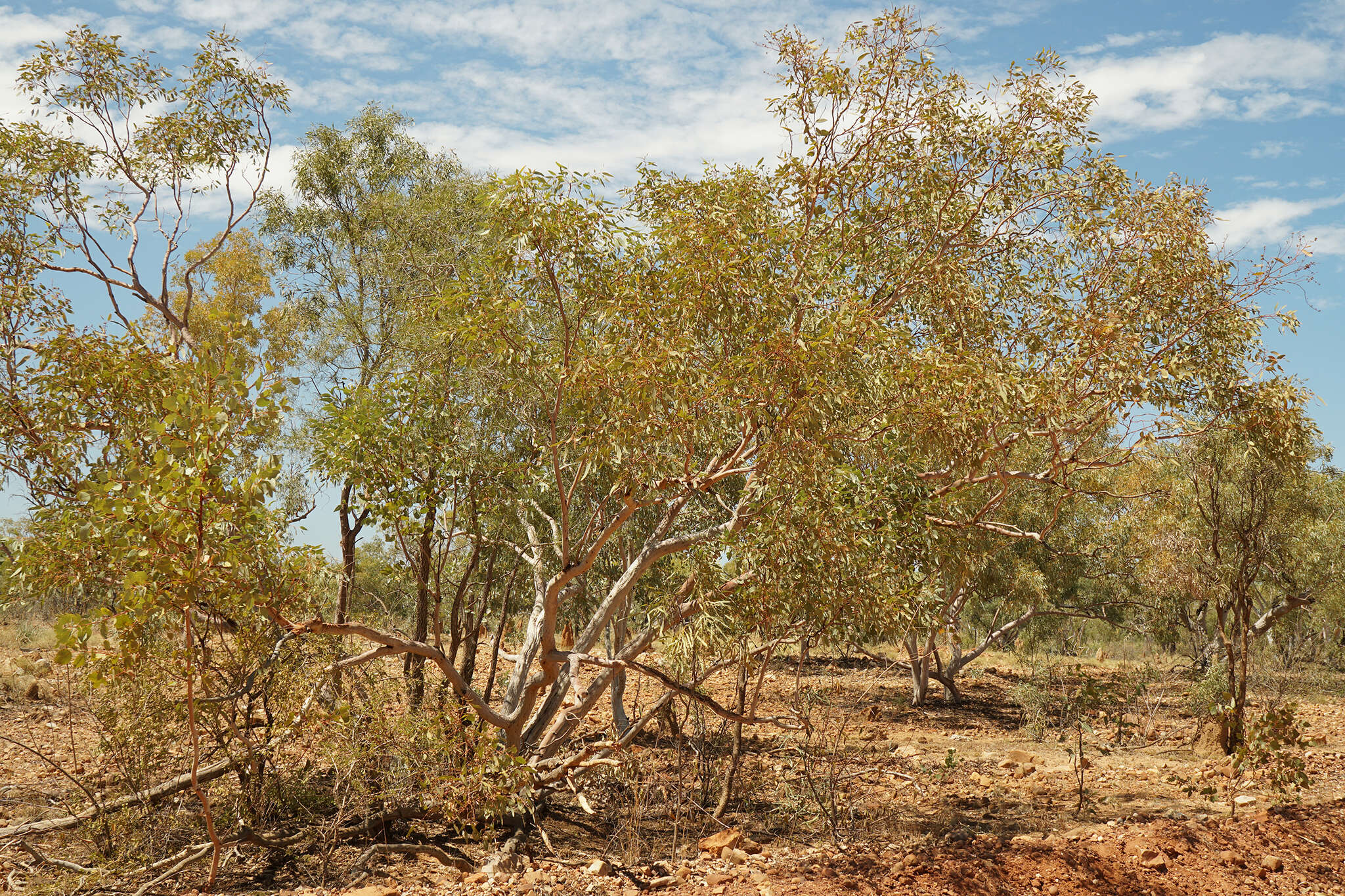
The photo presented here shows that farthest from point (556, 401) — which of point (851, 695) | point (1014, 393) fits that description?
point (851, 695)

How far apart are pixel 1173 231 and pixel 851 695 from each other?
11.9 metres

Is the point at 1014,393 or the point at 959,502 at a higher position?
the point at 1014,393

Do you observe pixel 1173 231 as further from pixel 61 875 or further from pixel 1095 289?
pixel 61 875

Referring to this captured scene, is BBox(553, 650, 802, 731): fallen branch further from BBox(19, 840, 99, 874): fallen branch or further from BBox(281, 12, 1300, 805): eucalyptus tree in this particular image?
BBox(19, 840, 99, 874): fallen branch

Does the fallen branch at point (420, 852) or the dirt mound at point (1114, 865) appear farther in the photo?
the fallen branch at point (420, 852)

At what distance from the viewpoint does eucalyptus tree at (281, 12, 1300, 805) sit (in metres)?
6.67

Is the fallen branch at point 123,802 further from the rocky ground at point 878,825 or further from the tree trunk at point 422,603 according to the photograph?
the tree trunk at point 422,603

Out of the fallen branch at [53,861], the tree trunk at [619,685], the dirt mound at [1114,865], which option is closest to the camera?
the dirt mound at [1114,865]

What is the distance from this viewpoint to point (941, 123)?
941 cm

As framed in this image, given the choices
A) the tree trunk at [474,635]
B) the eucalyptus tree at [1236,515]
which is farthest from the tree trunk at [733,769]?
the eucalyptus tree at [1236,515]

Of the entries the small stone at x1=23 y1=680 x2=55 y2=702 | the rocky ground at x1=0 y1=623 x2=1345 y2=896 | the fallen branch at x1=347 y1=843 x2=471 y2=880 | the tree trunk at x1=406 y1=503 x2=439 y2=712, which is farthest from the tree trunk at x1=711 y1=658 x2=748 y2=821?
the small stone at x1=23 y1=680 x2=55 y2=702

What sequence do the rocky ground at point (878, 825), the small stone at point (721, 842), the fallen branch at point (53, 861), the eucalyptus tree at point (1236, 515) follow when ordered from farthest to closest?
1. the eucalyptus tree at point (1236, 515)
2. the small stone at point (721, 842)
3. the fallen branch at point (53, 861)
4. the rocky ground at point (878, 825)

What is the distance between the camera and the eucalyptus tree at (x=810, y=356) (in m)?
6.67

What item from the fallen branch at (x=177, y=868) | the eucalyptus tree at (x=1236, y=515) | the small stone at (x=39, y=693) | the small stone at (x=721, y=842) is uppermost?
the eucalyptus tree at (x=1236, y=515)
